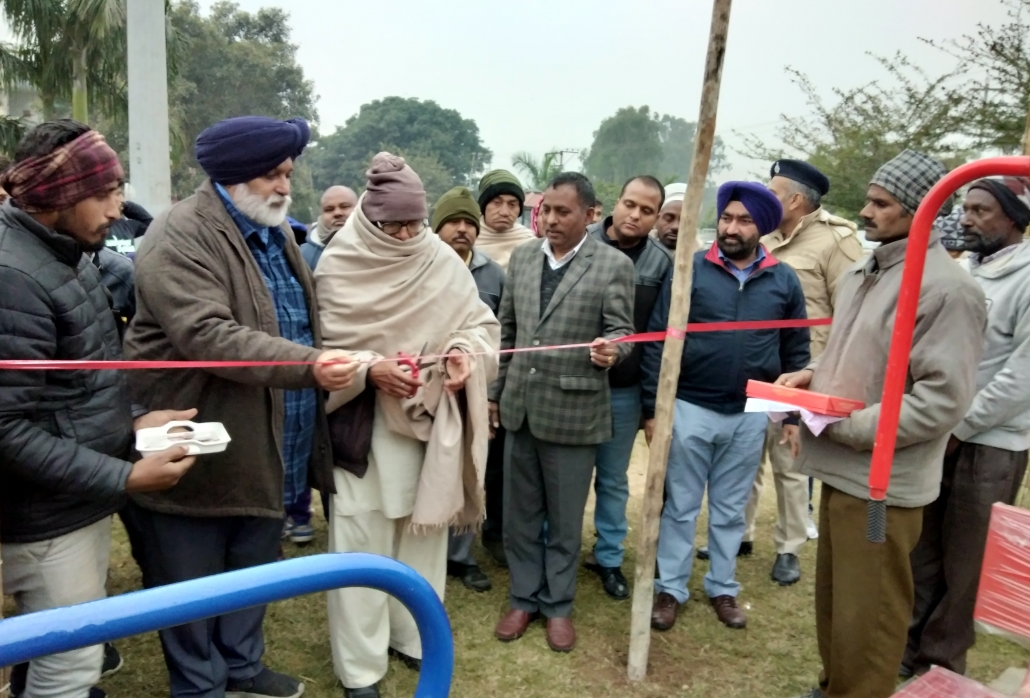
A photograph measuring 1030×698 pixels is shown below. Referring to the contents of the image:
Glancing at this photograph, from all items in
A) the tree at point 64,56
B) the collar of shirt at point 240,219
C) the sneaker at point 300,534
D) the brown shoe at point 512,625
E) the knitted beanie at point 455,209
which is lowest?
the sneaker at point 300,534

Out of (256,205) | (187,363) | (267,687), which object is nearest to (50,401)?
(187,363)

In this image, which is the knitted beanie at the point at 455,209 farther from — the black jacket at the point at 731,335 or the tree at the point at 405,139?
the tree at the point at 405,139

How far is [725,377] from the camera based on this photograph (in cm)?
348

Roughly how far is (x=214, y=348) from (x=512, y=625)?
1.95 meters

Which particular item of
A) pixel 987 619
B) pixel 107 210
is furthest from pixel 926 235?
pixel 107 210

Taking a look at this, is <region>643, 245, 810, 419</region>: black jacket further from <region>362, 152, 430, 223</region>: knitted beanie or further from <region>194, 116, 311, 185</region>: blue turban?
<region>194, 116, 311, 185</region>: blue turban

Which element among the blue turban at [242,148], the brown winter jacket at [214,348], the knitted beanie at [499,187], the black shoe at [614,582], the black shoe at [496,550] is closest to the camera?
the brown winter jacket at [214,348]

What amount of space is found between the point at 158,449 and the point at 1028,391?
3101mm

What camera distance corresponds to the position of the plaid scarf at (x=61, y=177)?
2.12 metres

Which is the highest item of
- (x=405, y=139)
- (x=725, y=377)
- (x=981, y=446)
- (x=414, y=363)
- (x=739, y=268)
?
(x=405, y=139)

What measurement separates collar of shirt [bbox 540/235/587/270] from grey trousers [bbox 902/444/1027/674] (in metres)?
1.81

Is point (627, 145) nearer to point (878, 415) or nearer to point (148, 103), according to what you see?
point (148, 103)

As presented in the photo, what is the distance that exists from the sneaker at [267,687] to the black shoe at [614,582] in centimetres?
166

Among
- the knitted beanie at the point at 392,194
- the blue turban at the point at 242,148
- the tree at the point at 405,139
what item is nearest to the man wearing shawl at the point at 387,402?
the knitted beanie at the point at 392,194
